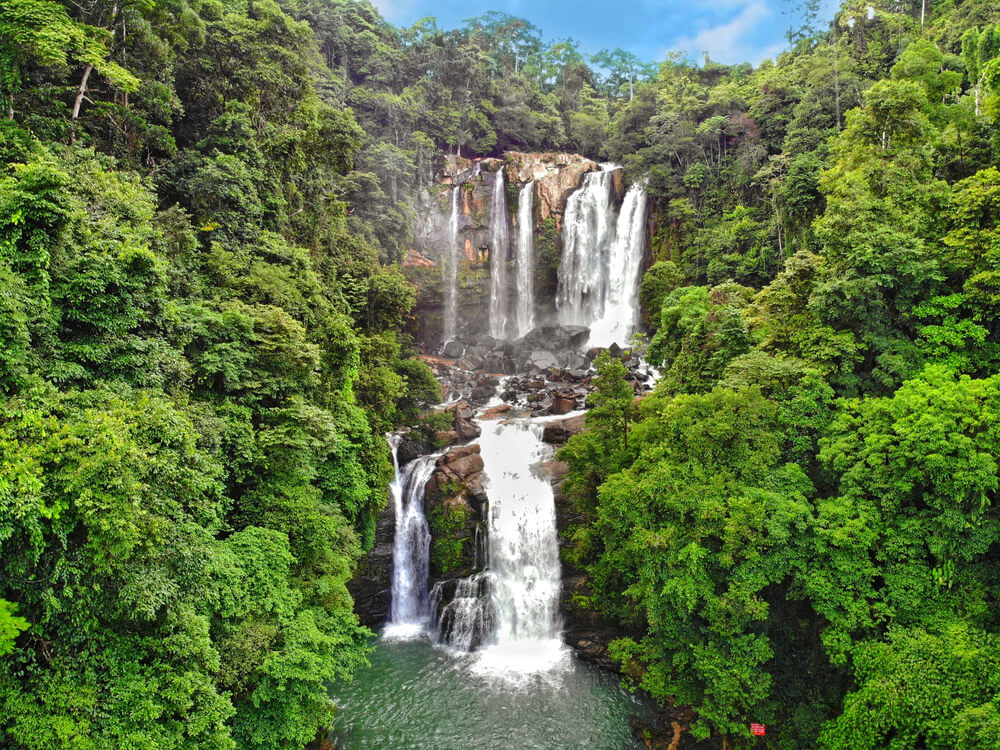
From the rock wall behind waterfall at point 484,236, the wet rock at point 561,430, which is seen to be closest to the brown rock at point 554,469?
the wet rock at point 561,430

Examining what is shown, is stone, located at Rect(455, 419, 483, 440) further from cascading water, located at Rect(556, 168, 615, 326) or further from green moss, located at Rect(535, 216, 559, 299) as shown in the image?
green moss, located at Rect(535, 216, 559, 299)

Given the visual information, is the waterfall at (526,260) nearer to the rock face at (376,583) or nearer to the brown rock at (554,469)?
the brown rock at (554,469)

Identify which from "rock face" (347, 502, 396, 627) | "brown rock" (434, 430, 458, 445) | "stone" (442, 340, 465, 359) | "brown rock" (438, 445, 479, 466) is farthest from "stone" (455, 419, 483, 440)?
"stone" (442, 340, 465, 359)

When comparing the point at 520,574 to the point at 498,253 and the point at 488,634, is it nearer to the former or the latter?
the point at 488,634

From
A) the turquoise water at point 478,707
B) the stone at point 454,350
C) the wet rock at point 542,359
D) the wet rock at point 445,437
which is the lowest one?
the turquoise water at point 478,707

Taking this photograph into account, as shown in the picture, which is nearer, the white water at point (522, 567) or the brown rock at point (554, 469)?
the white water at point (522, 567)

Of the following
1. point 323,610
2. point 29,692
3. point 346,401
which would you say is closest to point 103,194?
point 346,401
